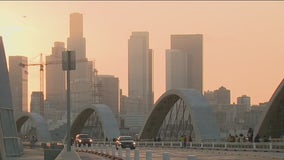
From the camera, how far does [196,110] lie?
251 feet

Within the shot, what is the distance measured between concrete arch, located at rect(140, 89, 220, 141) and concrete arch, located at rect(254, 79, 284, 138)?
758 cm

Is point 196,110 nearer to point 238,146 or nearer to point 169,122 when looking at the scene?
point 169,122

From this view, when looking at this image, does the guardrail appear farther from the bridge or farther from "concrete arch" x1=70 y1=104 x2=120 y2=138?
→ "concrete arch" x1=70 y1=104 x2=120 y2=138

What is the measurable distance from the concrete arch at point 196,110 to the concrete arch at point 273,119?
7.58m

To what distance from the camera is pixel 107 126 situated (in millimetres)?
107000

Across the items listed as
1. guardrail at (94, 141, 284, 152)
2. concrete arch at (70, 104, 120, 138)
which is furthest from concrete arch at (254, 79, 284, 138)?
concrete arch at (70, 104, 120, 138)

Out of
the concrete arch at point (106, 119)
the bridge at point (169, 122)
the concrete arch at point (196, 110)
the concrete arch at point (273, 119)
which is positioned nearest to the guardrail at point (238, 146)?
the bridge at point (169, 122)

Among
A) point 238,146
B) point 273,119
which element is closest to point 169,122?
point 273,119

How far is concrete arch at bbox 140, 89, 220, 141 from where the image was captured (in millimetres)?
74312

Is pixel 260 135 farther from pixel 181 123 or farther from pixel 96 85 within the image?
pixel 96 85

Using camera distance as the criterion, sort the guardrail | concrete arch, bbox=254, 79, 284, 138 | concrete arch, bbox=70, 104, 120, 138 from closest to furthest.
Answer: the guardrail, concrete arch, bbox=254, 79, 284, 138, concrete arch, bbox=70, 104, 120, 138

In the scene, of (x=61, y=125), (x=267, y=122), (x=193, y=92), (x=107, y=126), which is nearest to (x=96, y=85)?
(x=61, y=125)

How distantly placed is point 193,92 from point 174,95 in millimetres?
4927

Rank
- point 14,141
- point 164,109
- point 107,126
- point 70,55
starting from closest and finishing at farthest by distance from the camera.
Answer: point 70,55 < point 14,141 < point 164,109 < point 107,126
